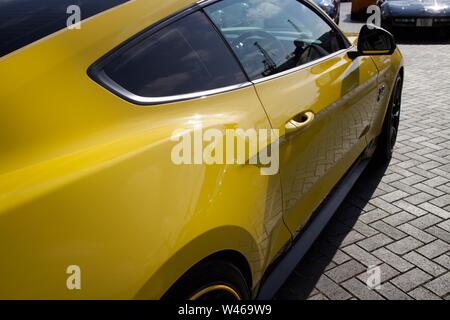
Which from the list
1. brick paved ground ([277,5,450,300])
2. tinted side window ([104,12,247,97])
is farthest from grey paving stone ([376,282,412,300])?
tinted side window ([104,12,247,97])

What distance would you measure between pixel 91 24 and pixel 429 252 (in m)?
2.42

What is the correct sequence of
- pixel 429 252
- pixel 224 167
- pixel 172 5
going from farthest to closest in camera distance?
pixel 429 252 < pixel 172 5 < pixel 224 167

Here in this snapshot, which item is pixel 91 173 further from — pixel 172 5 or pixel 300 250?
pixel 300 250

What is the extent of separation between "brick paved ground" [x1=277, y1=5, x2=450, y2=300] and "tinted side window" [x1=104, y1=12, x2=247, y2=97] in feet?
4.47

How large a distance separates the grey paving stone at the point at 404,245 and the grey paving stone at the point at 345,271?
0.99ft

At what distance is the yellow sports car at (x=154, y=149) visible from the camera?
1087 mm

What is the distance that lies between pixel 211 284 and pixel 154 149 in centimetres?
48

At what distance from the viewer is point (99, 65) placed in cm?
143

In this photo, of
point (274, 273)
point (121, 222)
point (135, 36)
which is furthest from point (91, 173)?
point (274, 273)

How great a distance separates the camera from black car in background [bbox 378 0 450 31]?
31.9 ft

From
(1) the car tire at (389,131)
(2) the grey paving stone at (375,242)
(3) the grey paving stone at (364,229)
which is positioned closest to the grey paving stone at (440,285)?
(2) the grey paving stone at (375,242)

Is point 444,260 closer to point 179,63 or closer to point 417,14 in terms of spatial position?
point 179,63

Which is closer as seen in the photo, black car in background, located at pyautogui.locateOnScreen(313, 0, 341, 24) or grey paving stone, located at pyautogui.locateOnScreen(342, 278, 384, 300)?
grey paving stone, located at pyautogui.locateOnScreen(342, 278, 384, 300)

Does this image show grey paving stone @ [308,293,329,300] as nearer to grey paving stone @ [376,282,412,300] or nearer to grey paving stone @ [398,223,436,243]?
grey paving stone @ [376,282,412,300]
